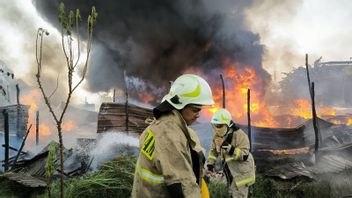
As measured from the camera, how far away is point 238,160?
5879 millimetres

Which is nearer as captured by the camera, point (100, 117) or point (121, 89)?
point (100, 117)

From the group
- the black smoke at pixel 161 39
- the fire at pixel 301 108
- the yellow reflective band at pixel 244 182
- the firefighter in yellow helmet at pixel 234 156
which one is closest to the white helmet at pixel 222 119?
the firefighter in yellow helmet at pixel 234 156

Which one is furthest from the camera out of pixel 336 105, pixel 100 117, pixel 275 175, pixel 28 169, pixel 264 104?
pixel 336 105

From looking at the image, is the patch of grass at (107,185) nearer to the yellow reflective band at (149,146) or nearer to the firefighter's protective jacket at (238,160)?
the firefighter's protective jacket at (238,160)

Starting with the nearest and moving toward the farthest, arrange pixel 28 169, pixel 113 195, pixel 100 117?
A: pixel 113 195 → pixel 28 169 → pixel 100 117

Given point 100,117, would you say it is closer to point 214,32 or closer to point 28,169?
point 28,169

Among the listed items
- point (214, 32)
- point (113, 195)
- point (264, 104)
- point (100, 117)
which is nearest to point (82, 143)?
point (100, 117)

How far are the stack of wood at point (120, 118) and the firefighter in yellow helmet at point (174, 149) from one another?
38.5 feet

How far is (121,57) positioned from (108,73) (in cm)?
178

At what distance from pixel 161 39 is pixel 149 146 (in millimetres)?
25114

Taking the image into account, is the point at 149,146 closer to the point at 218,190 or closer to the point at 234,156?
the point at 234,156

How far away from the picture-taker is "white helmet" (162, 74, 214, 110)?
241 centimetres

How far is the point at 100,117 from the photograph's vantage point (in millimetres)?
14398

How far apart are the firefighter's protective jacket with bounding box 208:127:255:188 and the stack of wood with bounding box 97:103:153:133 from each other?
27.8 feet
